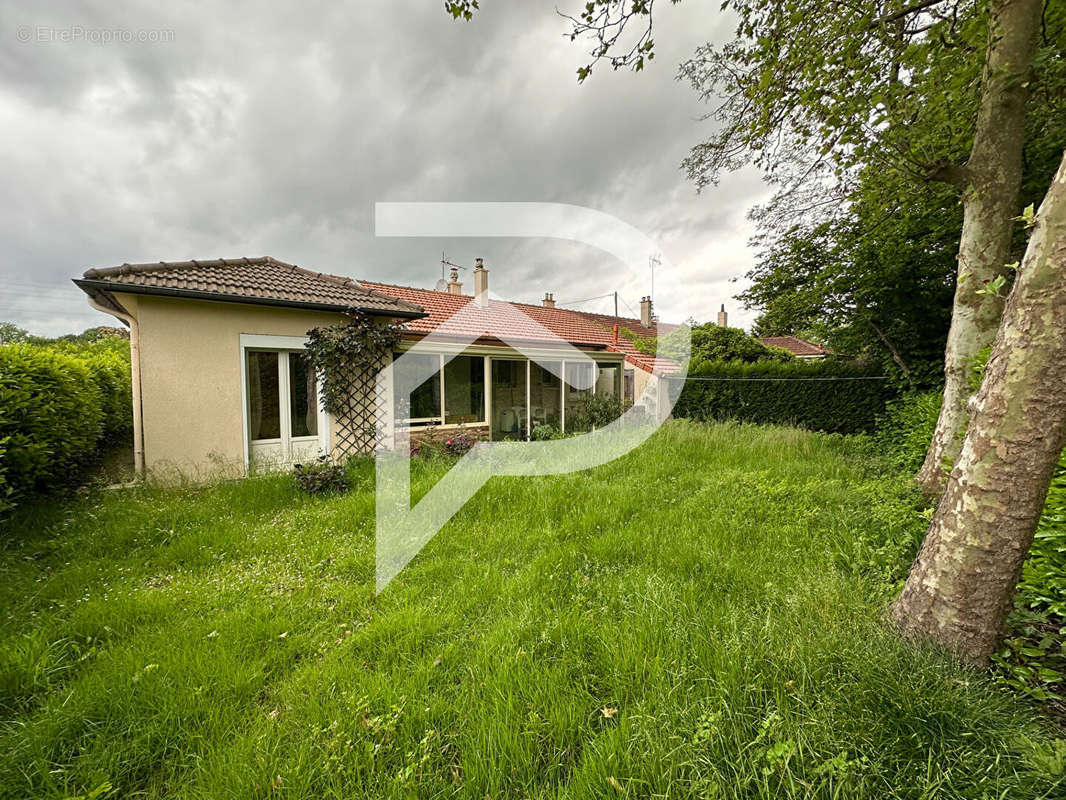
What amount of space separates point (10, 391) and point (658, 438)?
920cm

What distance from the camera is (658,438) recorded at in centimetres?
775

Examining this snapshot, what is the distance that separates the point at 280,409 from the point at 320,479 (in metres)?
2.17

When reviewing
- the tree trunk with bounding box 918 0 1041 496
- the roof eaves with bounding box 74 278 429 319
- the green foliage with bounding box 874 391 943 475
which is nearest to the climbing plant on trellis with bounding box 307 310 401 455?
the roof eaves with bounding box 74 278 429 319

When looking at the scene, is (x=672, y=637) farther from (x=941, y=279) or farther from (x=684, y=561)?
(x=941, y=279)

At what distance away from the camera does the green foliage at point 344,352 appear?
6457 mm

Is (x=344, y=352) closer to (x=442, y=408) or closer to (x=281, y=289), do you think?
(x=281, y=289)

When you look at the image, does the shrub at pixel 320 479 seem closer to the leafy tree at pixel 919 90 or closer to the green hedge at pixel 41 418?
the green hedge at pixel 41 418

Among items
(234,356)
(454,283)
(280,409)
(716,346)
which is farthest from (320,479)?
(716,346)

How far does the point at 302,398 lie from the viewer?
672 centimetres

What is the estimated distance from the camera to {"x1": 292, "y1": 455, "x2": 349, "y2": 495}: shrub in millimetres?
5185

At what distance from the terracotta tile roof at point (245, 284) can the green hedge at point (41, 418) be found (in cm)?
128

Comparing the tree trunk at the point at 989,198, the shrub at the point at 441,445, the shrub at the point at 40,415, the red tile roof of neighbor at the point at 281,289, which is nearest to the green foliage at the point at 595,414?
the red tile roof of neighbor at the point at 281,289

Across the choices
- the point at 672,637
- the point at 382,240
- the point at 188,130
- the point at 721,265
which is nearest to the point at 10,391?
the point at 188,130

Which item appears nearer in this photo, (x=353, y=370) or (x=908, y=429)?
(x=908, y=429)
